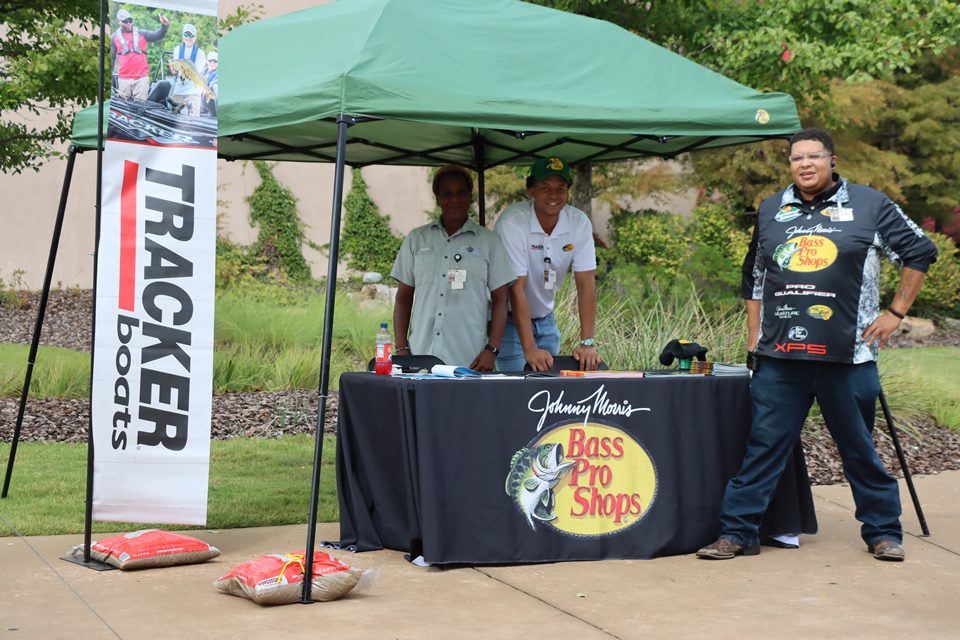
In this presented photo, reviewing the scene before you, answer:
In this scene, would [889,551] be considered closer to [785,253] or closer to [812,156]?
[785,253]

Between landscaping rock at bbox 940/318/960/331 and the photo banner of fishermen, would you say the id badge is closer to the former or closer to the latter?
the photo banner of fishermen

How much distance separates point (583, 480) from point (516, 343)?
127cm

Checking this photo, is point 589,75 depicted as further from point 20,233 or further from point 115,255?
point 20,233

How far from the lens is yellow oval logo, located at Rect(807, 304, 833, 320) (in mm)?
4555

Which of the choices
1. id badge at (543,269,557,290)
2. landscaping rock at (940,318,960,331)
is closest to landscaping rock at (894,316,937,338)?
landscaping rock at (940,318,960,331)

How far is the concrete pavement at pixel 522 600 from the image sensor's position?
142 inches

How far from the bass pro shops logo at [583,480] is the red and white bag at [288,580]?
0.93 meters

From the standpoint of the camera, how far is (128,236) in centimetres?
433

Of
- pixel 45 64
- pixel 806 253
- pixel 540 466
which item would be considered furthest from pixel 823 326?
pixel 45 64

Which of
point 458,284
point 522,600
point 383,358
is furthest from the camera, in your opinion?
point 458,284

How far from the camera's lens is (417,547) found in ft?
15.3

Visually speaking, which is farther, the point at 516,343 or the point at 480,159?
the point at 480,159

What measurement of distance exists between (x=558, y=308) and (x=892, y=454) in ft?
11.5

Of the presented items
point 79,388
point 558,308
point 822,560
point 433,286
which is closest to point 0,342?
point 79,388
